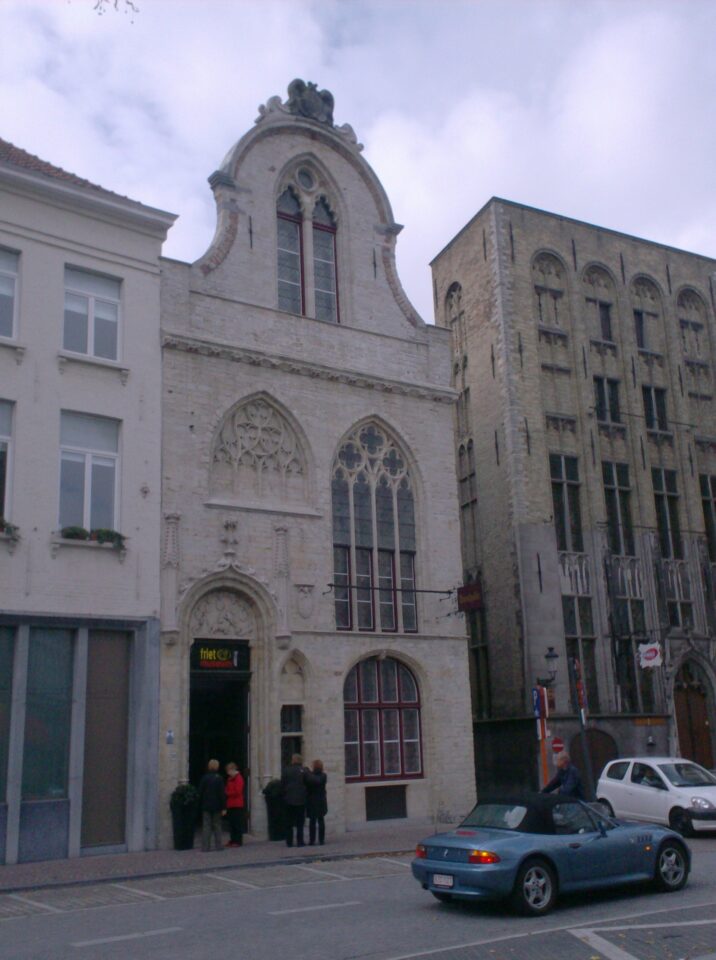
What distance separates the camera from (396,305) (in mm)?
24828

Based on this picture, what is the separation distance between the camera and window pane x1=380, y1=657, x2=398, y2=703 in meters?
22.1

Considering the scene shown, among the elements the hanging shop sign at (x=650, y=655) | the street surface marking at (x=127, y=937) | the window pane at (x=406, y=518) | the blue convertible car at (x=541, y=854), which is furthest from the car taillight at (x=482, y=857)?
the hanging shop sign at (x=650, y=655)

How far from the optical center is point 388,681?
22250 millimetres

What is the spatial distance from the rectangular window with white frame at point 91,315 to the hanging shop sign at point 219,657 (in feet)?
20.1

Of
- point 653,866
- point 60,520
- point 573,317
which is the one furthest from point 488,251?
point 653,866

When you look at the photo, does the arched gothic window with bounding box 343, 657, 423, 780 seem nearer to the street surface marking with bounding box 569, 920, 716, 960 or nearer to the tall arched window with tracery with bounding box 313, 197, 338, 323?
the tall arched window with tracery with bounding box 313, 197, 338, 323

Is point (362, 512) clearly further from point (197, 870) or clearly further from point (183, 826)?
point (197, 870)

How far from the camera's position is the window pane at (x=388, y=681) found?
72.6ft

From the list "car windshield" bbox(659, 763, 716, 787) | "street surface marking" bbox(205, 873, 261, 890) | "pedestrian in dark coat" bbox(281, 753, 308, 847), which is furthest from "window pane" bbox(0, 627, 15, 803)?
"car windshield" bbox(659, 763, 716, 787)

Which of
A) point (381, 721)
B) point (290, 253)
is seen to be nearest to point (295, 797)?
point (381, 721)

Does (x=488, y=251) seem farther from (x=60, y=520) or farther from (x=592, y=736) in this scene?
(x=60, y=520)

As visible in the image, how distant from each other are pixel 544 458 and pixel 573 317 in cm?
487

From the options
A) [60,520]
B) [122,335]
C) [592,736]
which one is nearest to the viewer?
[60,520]

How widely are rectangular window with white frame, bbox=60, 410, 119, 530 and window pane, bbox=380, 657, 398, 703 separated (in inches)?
274
